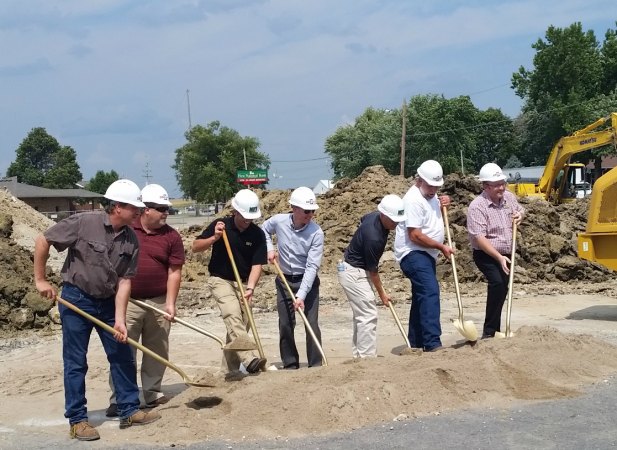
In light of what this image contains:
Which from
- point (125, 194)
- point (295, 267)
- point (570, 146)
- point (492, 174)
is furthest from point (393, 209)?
point (570, 146)

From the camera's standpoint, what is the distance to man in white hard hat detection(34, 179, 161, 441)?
5.77 metres

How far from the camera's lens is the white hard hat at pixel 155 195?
→ 6613mm

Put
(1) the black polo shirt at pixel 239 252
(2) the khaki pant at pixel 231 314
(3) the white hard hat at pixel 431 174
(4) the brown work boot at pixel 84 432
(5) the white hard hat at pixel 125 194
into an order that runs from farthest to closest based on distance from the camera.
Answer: (3) the white hard hat at pixel 431 174
(1) the black polo shirt at pixel 239 252
(2) the khaki pant at pixel 231 314
(5) the white hard hat at pixel 125 194
(4) the brown work boot at pixel 84 432

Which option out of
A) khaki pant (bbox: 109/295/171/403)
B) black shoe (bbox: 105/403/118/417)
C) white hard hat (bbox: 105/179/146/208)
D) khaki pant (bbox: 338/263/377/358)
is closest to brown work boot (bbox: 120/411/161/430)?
black shoe (bbox: 105/403/118/417)

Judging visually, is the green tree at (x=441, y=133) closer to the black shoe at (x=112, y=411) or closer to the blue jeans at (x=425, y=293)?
the blue jeans at (x=425, y=293)

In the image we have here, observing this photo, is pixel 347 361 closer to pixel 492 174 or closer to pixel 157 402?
pixel 157 402

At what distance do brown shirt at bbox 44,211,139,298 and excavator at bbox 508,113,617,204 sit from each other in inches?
685

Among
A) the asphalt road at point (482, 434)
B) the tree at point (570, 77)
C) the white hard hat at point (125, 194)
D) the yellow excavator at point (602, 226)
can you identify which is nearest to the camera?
the asphalt road at point (482, 434)

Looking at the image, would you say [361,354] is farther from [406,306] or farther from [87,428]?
[406,306]

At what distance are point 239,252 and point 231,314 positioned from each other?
58 cm

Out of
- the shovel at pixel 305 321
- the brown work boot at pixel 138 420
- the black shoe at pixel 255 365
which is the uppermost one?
the shovel at pixel 305 321

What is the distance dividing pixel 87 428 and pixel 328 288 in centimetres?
896

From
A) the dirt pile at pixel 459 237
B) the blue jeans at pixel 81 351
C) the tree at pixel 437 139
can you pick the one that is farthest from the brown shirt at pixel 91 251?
the tree at pixel 437 139

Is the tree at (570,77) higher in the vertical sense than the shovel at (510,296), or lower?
higher
